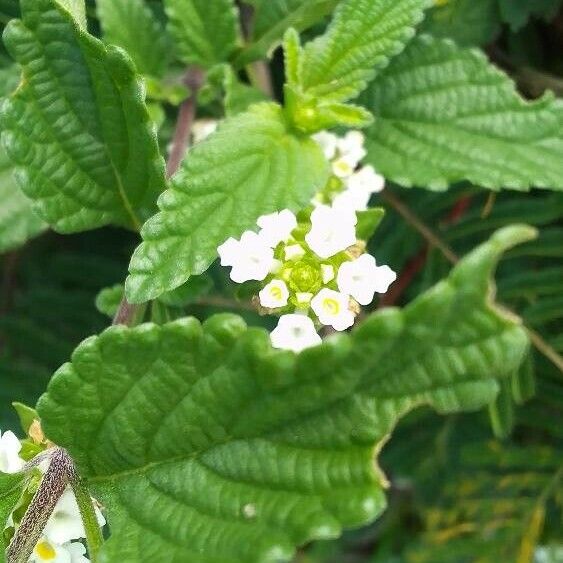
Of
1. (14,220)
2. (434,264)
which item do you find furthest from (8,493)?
(434,264)

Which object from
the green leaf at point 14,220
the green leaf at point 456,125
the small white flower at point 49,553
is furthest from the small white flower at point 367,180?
the small white flower at point 49,553

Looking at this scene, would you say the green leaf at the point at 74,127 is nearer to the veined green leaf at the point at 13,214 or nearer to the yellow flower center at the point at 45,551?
the veined green leaf at the point at 13,214

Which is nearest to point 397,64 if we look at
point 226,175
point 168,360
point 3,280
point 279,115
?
point 279,115

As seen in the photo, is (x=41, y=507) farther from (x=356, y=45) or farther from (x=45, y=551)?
(x=356, y=45)

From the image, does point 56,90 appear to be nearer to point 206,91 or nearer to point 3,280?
point 206,91

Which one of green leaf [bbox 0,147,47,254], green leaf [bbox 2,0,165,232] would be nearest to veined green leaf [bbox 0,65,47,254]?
green leaf [bbox 0,147,47,254]

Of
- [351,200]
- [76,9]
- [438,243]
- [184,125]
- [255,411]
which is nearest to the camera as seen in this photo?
[255,411]
